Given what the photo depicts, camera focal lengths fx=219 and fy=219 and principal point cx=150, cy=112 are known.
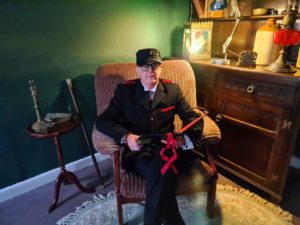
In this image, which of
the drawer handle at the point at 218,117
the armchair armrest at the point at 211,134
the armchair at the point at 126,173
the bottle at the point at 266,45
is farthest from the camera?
the drawer handle at the point at 218,117

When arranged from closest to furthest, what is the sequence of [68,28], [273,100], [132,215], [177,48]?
[273,100]
[132,215]
[68,28]
[177,48]

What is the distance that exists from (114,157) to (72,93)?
76 cm

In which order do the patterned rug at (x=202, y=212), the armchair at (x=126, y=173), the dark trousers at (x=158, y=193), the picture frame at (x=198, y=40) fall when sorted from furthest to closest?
the picture frame at (x=198, y=40) < the patterned rug at (x=202, y=212) < the armchair at (x=126, y=173) < the dark trousers at (x=158, y=193)

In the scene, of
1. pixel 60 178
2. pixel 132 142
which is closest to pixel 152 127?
pixel 132 142

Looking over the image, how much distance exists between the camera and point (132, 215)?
1.59 metres

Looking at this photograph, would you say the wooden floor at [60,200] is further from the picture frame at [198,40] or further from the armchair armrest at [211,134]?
the picture frame at [198,40]

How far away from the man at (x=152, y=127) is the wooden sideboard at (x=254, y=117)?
444 mm

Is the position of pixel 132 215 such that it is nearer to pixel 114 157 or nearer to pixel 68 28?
pixel 114 157

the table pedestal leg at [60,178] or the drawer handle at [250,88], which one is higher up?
the drawer handle at [250,88]

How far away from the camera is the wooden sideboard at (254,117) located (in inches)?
56.0

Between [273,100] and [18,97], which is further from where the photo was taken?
[18,97]

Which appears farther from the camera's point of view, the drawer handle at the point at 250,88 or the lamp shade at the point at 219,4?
the lamp shade at the point at 219,4

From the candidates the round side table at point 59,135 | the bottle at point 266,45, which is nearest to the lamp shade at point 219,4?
the bottle at point 266,45

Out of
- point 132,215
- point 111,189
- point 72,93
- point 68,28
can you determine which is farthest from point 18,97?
point 132,215
